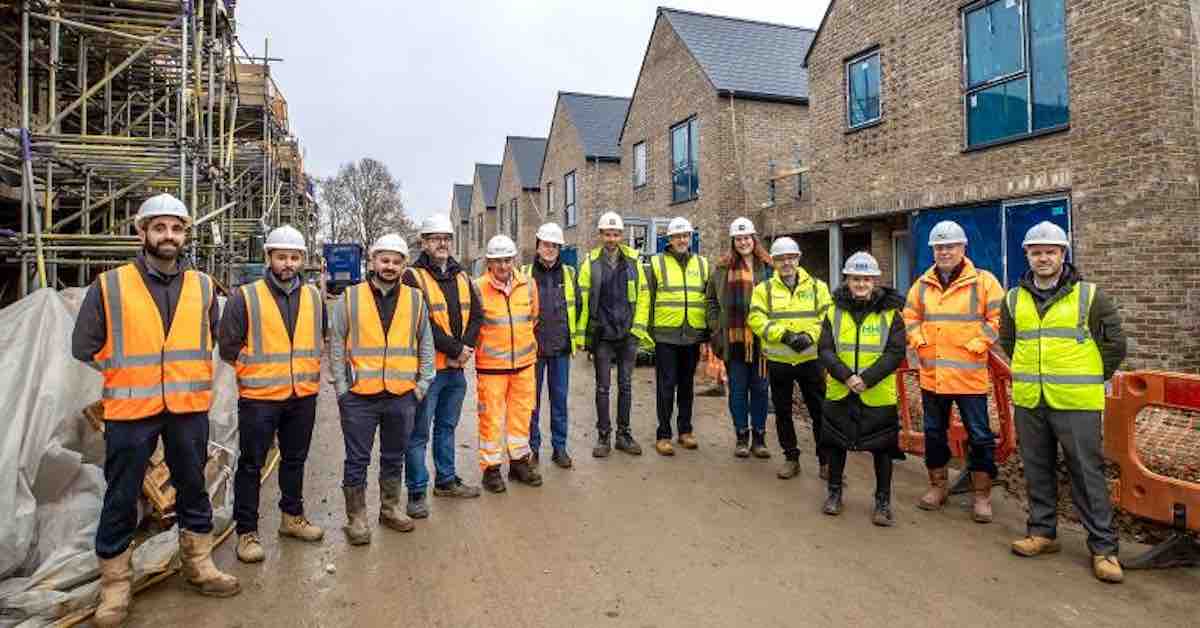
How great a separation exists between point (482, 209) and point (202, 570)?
151 ft

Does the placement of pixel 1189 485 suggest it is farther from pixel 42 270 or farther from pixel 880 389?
pixel 42 270

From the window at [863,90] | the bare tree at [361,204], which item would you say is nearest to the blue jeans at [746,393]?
the window at [863,90]

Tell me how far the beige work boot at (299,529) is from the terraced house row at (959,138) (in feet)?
29.2

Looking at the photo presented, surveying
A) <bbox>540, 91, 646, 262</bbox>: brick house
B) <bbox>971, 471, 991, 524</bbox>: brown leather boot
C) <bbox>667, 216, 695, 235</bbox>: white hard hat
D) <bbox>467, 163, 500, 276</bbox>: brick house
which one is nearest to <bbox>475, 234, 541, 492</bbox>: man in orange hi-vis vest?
<bbox>667, 216, 695, 235</bbox>: white hard hat

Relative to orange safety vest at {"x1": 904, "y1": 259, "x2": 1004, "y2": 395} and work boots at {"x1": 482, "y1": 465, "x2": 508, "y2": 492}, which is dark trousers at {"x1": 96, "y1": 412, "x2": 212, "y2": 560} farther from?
orange safety vest at {"x1": 904, "y1": 259, "x2": 1004, "y2": 395}

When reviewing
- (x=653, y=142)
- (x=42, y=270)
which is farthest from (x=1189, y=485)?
(x=653, y=142)

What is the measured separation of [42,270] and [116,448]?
213 inches

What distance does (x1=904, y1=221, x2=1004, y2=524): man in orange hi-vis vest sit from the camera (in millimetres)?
4879

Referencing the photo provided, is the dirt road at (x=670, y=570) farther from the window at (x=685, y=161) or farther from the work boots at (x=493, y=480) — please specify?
the window at (x=685, y=161)

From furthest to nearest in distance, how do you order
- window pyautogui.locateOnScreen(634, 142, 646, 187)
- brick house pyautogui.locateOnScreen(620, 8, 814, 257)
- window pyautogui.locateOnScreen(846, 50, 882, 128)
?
1. window pyautogui.locateOnScreen(634, 142, 646, 187)
2. brick house pyautogui.locateOnScreen(620, 8, 814, 257)
3. window pyautogui.locateOnScreen(846, 50, 882, 128)

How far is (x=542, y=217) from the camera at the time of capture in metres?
32.9

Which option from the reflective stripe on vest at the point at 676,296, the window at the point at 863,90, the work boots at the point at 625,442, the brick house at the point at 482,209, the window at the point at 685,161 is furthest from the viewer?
the brick house at the point at 482,209

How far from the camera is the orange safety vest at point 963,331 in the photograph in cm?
487

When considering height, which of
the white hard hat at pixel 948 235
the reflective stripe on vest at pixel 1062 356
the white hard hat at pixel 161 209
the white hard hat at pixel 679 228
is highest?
the white hard hat at pixel 679 228
